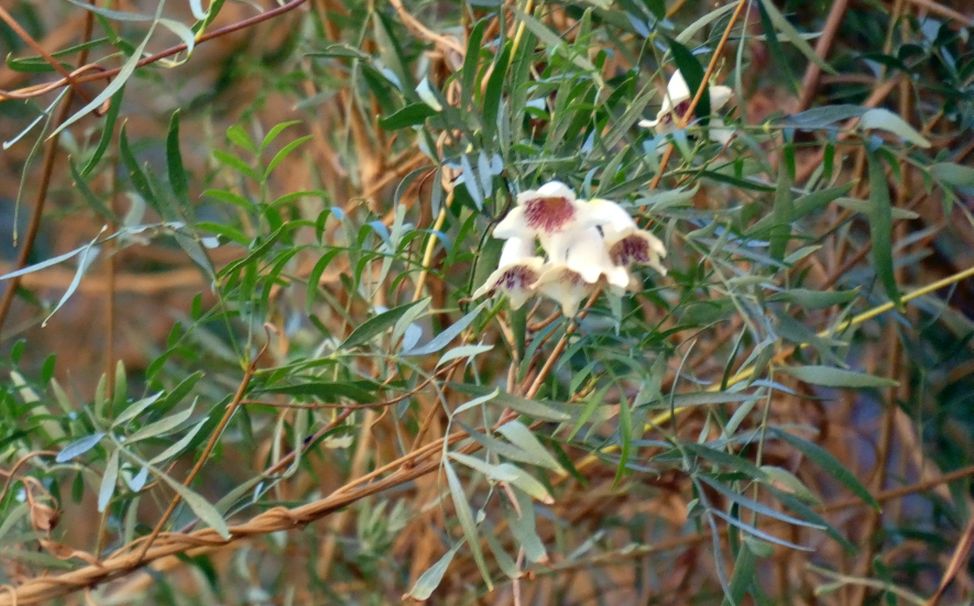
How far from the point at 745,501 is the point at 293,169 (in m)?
0.90

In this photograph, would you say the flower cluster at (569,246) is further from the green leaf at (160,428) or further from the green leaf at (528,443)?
the green leaf at (160,428)

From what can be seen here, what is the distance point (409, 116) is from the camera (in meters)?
0.44

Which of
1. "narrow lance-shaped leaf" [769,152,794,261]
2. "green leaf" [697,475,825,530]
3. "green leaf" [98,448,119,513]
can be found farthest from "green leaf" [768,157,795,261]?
"green leaf" [98,448,119,513]

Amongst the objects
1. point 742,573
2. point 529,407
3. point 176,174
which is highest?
point 176,174

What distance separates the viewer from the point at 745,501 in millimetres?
465

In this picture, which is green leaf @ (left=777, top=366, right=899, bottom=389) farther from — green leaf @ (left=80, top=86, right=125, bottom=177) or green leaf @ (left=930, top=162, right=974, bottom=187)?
green leaf @ (left=80, top=86, right=125, bottom=177)

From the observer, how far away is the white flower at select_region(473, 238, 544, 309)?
0.42 metres

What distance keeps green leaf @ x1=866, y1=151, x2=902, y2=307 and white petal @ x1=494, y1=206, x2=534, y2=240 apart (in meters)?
0.14

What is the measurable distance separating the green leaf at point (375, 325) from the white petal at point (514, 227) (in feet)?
0.23

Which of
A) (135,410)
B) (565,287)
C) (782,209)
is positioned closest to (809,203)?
(782,209)

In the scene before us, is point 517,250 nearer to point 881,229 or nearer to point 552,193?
point 552,193

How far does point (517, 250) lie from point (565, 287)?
0.08 ft

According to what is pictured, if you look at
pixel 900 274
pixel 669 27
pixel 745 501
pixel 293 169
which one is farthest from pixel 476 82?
pixel 293 169

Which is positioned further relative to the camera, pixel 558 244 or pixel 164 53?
pixel 164 53
